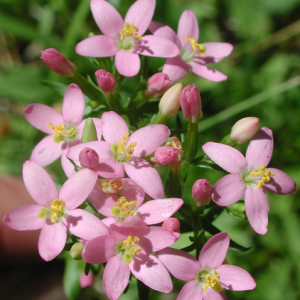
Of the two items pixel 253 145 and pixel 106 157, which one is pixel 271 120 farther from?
pixel 106 157

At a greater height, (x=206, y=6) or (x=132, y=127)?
(x=206, y=6)

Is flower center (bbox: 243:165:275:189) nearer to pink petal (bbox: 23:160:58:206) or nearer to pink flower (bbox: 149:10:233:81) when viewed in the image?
pink flower (bbox: 149:10:233:81)

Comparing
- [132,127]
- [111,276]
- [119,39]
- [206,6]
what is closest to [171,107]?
[132,127]

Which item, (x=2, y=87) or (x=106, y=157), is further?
(x=2, y=87)

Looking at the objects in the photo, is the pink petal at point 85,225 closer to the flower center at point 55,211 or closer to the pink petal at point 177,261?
the flower center at point 55,211

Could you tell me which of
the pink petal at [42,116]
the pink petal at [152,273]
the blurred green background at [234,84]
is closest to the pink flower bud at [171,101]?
the pink petal at [42,116]

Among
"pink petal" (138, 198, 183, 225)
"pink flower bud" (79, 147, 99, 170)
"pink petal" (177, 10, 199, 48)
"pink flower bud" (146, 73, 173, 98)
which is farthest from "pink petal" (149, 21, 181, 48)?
"pink petal" (138, 198, 183, 225)

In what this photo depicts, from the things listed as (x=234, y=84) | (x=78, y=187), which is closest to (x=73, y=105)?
(x=78, y=187)
